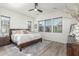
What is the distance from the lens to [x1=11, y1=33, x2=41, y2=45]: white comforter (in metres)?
1.88

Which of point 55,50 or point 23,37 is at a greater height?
point 23,37

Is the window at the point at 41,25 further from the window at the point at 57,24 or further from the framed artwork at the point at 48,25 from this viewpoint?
the window at the point at 57,24

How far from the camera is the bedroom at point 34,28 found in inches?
73.2

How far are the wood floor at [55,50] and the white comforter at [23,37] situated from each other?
0.33 metres

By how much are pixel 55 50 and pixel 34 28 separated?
0.65m

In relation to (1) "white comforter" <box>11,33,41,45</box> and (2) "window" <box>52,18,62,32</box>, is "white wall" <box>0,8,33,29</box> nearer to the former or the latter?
(1) "white comforter" <box>11,33,41,45</box>

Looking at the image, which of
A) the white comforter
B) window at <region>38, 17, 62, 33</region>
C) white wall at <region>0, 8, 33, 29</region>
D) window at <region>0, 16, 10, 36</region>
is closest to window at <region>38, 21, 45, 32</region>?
window at <region>38, 17, 62, 33</region>

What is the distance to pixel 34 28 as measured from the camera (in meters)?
2.00

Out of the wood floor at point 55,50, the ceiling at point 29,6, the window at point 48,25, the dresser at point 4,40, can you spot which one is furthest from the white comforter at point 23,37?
the ceiling at point 29,6

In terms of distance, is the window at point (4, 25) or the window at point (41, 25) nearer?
the window at point (4, 25)


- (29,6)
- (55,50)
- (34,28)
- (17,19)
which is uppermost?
(29,6)

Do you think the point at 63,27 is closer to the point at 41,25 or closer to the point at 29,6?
the point at 41,25

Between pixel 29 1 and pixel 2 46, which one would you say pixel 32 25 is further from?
pixel 2 46

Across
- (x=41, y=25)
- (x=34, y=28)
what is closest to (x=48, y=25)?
(x=41, y=25)
